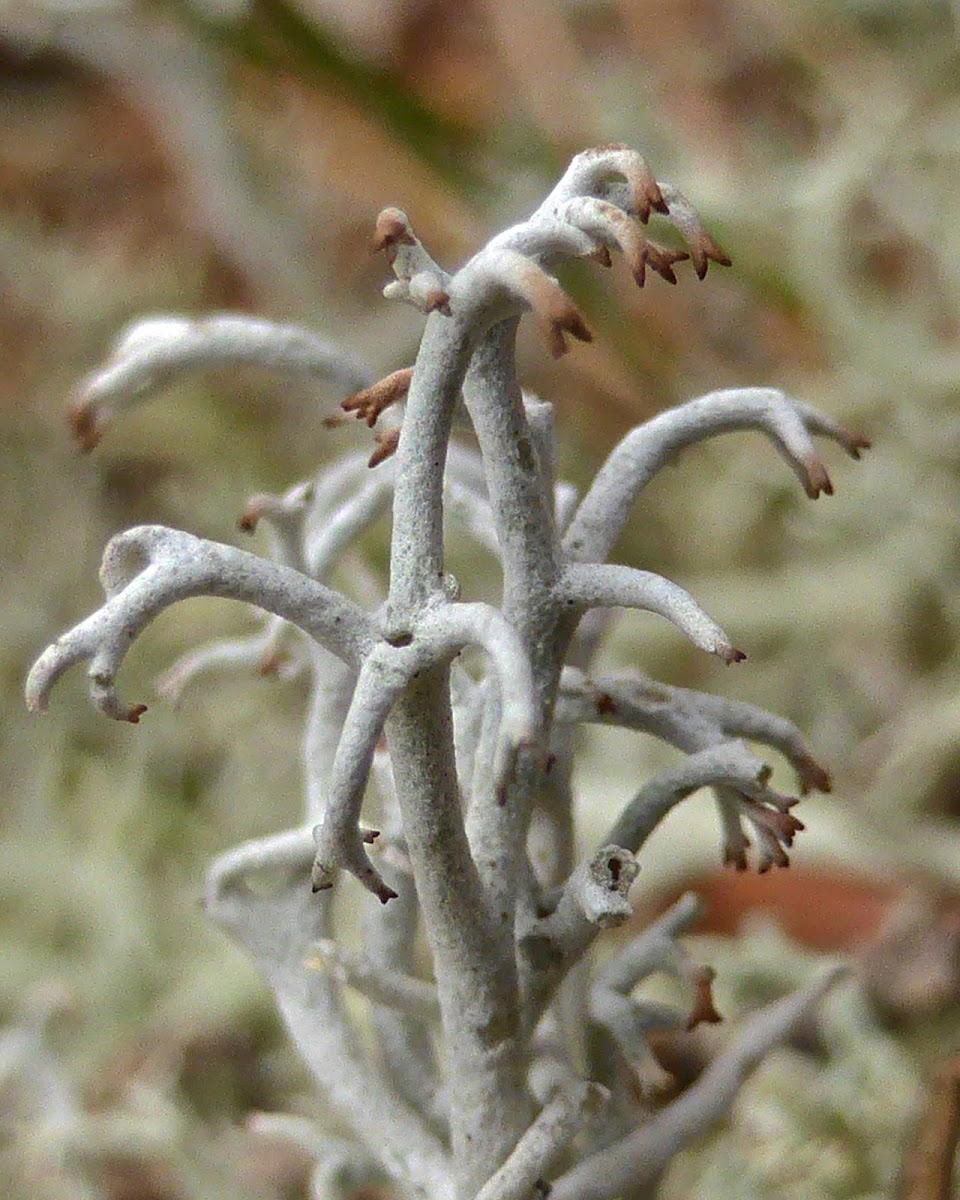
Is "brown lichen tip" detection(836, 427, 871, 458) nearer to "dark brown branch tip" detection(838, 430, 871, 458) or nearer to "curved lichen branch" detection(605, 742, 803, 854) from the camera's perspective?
"dark brown branch tip" detection(838, 430, 871, 458)

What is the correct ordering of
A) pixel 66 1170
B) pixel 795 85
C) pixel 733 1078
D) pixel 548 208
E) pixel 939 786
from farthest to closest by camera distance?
pixel 795 85, pixel 939 786, pixel 66 1170, pixel 733 1078, pixel 548 208

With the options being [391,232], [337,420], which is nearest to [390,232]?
[391,232]

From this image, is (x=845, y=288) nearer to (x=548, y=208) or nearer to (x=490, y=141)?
(x=490, y=141)

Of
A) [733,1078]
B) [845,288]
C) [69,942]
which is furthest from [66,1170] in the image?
[845,288]

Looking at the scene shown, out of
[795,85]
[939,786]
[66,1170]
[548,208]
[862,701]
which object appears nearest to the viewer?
[548,208]

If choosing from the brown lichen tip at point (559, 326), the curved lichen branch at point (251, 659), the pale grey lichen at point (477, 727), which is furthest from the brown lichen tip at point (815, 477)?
the curved lichen branch at point (251, 659)

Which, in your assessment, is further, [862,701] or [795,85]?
[795,85]
